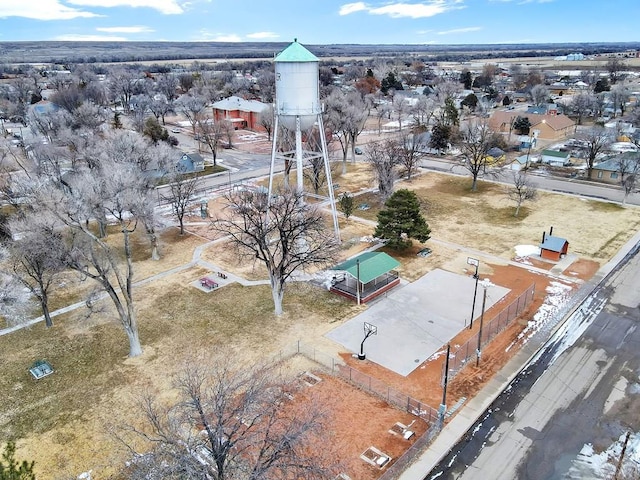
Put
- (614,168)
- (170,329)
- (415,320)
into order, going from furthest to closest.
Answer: (614,168) < (415,320) < (170,329)

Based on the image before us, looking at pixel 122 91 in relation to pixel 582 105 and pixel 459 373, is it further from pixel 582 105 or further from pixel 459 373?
pixel 459 373

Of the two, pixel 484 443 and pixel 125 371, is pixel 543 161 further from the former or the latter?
pixel 125 371

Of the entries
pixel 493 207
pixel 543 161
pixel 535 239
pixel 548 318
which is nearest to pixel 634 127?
pixel 543 161

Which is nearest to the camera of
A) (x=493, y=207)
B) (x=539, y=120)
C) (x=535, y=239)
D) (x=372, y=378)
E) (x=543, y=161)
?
(x=372, y=378)

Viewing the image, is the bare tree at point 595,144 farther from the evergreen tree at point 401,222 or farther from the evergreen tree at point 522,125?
the evergreen tree at point 401,222

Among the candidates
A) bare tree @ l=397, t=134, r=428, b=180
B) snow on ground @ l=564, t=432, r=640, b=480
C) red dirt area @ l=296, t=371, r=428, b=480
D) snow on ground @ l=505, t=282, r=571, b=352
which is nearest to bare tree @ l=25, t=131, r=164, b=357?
red dirt area @ l=296, t=371, r=428, b=480

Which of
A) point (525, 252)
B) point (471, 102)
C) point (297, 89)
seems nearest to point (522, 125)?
point (471, 102)
